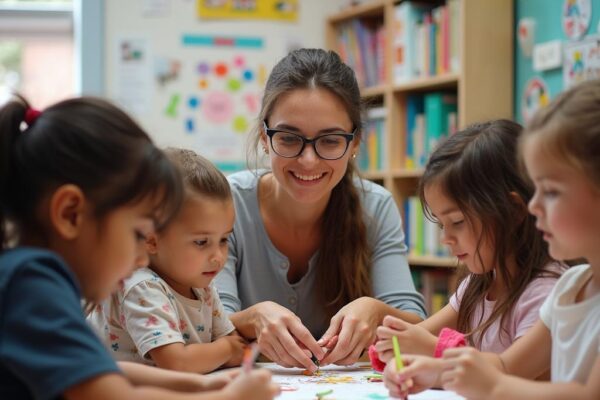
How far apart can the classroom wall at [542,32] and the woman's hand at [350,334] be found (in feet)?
5.25

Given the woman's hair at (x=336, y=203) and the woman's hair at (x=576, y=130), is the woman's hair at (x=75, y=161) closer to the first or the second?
the woman's hair at (x=576, y=130)

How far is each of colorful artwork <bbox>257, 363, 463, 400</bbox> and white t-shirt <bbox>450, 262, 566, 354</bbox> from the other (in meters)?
0.22

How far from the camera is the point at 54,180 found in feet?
3.03

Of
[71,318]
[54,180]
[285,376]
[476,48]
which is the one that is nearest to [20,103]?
[54,180]

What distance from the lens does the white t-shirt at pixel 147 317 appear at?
1.38 metres

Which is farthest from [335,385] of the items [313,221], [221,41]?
[221,41]

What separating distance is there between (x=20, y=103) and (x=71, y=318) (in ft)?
1.07

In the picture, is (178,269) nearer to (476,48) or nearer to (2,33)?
(476,48)

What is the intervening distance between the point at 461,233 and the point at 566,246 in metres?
0.45

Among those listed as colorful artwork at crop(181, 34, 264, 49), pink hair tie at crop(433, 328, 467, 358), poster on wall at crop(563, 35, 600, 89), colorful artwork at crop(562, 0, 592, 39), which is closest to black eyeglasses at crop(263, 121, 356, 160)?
pink hair tie at crop(433, 328, 467, 358)

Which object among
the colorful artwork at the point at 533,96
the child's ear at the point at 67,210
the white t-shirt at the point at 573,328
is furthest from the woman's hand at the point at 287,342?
the colorful artwork at the point at 533,96

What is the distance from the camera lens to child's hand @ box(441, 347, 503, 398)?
1004mm

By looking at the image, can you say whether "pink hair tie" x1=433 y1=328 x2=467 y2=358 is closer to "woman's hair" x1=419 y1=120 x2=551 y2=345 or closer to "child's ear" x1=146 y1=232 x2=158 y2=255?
"woman's hair" x1=419 y1=120 x2=551 y2=345

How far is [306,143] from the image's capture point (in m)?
1.77
